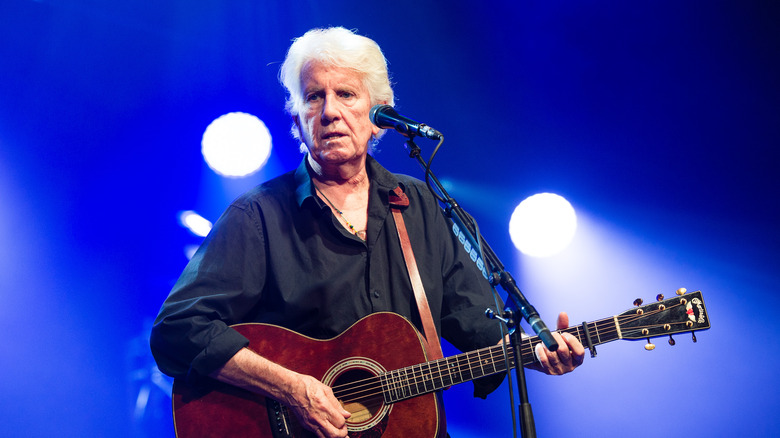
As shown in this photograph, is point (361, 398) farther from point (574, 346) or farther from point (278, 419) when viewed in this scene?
point (574, 346)

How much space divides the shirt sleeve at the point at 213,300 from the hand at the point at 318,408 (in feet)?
1.04

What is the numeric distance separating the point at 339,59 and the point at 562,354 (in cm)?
185

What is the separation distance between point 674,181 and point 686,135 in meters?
0.38

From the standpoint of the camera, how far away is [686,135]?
167 inches

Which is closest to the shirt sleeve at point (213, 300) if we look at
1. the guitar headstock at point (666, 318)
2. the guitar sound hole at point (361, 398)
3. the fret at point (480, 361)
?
the guitar sound hole at point (361, 398)

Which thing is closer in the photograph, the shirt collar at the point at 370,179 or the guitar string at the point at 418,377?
the guitar string at the point at 418,377

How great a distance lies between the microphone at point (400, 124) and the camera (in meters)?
2.00

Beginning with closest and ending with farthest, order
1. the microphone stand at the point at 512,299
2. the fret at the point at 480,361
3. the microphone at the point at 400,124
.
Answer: the microphone stand at the point at 512,299, the microphone at the point at 400,124, the fret at the point at 480,361

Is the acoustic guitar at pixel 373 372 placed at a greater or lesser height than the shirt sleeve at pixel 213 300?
lesser

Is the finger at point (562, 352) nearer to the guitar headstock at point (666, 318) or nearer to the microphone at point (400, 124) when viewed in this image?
the guitar headstock at point (666, 318)

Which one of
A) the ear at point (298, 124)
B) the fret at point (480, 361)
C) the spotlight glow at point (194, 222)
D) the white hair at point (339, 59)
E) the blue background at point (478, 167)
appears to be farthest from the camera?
the spotlight glow at point (194, 222)

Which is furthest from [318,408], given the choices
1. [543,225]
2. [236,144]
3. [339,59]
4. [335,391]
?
[543,225]

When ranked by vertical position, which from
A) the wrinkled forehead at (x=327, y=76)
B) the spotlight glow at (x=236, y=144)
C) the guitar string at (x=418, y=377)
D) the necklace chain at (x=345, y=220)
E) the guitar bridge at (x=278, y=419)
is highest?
the spotlight glow at (x=236, y=144)

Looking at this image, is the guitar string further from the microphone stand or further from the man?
the microphone stand
